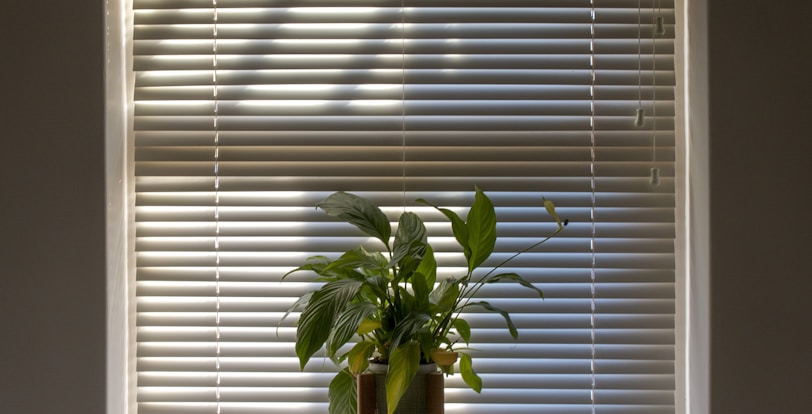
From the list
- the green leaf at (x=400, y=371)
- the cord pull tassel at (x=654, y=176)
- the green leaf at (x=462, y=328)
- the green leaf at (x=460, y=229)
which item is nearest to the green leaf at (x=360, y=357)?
the green leaf at (x=400, y=371)

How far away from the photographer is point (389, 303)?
179 centimetres

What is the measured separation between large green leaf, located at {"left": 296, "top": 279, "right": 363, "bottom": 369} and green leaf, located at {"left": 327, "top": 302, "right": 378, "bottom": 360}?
0.03m

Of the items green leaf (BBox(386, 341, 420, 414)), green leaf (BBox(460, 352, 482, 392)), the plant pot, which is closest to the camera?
green leaf (BBox(386, 341, 420, 414))

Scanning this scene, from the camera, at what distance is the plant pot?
1.76 m

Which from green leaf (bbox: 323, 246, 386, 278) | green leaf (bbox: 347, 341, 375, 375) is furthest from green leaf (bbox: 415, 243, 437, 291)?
green leaf (bbox: 347, 341, 375, 375)

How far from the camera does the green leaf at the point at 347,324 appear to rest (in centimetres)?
166

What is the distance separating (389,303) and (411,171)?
1.47 ft

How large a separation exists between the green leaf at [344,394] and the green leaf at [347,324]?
7.2 inches

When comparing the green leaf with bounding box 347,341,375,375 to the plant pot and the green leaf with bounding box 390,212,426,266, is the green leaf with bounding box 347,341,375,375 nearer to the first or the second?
the plant pot

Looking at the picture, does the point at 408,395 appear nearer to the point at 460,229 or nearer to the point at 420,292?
the point at 420,292
